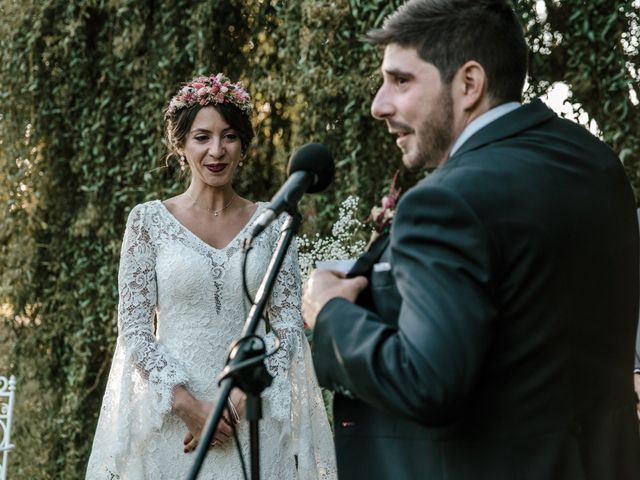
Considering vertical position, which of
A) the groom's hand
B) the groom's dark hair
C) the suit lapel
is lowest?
the groom's hand

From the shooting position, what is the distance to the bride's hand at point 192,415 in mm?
3406

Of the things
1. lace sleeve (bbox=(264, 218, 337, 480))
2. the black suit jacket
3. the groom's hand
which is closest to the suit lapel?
the black suit jacket

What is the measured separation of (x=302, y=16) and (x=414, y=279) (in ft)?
12.7

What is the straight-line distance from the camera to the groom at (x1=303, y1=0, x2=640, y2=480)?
1736 mm

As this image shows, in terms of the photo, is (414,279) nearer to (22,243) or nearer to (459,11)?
(459,11)

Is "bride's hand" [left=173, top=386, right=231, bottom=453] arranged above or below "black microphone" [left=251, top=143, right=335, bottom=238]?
below

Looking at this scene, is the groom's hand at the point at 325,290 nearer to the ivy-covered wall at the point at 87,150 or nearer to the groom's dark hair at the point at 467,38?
the groom's dark hair at the point at 467,38

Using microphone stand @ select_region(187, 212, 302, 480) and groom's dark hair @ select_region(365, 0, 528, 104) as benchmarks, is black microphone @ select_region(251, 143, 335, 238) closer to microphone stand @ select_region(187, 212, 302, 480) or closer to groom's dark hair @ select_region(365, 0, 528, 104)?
microphone stand @ select_region(187, 212, 302, 480)

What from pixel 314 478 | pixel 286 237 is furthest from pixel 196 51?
pixel 286 237

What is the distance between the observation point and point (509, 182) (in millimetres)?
1792

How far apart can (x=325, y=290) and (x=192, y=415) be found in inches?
62.5

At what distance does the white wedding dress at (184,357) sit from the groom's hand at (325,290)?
1.55m

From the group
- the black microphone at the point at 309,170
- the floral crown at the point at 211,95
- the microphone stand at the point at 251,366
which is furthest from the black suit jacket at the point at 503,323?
the floral crown at the point at 211,95

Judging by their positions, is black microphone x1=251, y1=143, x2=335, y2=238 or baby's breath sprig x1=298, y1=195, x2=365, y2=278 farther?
baby's breath sprig x1=298, y1=195, x2=365, y2=278
